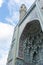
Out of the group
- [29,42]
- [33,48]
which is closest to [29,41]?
[29,42]

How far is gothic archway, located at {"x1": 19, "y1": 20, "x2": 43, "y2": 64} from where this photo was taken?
521 centimetres

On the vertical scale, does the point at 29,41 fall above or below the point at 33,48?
above

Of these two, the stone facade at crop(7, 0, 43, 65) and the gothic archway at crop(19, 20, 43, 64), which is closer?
the stone facade at crop(7, 0, 43, 65)

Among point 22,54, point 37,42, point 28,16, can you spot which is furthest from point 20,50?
point 28,16

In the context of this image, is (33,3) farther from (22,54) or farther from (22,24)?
(22,54)

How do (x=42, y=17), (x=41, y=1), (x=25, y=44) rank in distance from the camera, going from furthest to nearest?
(x=25, y=44)
(x=41, y=1)
(x=42, y=17)

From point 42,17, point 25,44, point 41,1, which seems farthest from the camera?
point 25,44

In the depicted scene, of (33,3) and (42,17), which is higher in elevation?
(33,3)

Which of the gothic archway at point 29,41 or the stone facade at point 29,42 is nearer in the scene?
the stone facade at point 29,42

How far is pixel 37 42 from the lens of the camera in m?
5.20

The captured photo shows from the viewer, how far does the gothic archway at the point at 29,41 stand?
5.21 meters

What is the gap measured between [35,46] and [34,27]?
461mm

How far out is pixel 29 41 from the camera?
5.36 m

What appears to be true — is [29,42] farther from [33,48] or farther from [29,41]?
[33,48]
